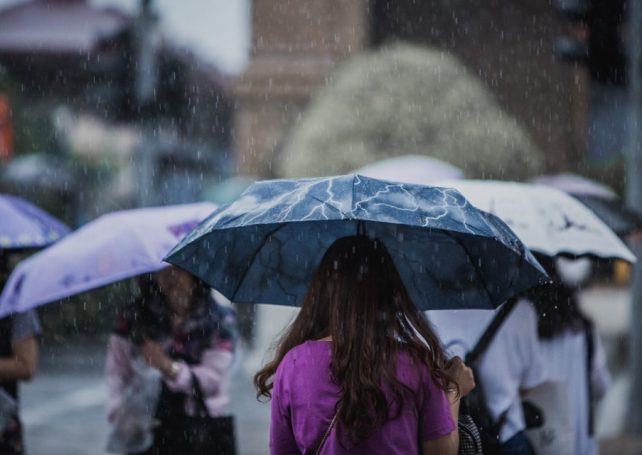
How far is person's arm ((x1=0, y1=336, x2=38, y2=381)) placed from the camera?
471cm

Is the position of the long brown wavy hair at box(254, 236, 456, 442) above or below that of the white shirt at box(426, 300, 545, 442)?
above

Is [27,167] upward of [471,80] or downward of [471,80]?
downward

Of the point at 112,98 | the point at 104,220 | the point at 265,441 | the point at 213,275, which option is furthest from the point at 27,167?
the point at 213,275

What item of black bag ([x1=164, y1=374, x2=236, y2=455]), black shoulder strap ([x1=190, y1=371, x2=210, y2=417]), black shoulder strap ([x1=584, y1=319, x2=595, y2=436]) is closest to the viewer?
black bag ([x1=164, y1=374, x2=236, y2=455])

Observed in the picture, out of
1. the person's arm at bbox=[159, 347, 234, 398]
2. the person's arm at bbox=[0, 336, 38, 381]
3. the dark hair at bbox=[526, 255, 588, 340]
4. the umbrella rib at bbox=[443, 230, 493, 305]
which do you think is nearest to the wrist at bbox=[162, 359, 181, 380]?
the person's arm at bbox=[159, 347, 234, 398]

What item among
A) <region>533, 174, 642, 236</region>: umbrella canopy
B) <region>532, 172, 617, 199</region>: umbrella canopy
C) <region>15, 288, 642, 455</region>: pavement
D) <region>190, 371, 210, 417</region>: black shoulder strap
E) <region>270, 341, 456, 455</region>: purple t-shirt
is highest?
<region>532, 172, 617, 199</region>: umbrella canopy

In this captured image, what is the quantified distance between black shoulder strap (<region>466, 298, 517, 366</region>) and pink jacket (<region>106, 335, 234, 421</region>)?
44.0 inches

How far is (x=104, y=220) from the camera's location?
5043 millimetres

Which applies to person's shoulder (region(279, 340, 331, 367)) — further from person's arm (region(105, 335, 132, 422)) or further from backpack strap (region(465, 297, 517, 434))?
person's arm (region(105, 335, 132, 422))

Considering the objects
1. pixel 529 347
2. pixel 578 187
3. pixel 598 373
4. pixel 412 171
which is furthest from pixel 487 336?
pixel 578 187

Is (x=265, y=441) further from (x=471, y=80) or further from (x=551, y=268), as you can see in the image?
(x=471, y=80)

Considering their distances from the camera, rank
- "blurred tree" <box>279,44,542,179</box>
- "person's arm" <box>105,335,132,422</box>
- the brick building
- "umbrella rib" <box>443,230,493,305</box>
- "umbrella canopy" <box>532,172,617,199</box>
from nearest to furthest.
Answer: "umbrella rib" <box>443,230,493,305</box>
"person's arm" <box>105,335,132,422</box>
"umbrella canopy" <box>532,172,617,199</box>
"blurred tree" <box>279,44,542,179</box>
the brick building

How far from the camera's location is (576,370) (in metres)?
4.86

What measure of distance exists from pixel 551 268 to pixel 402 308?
6.45 feet
